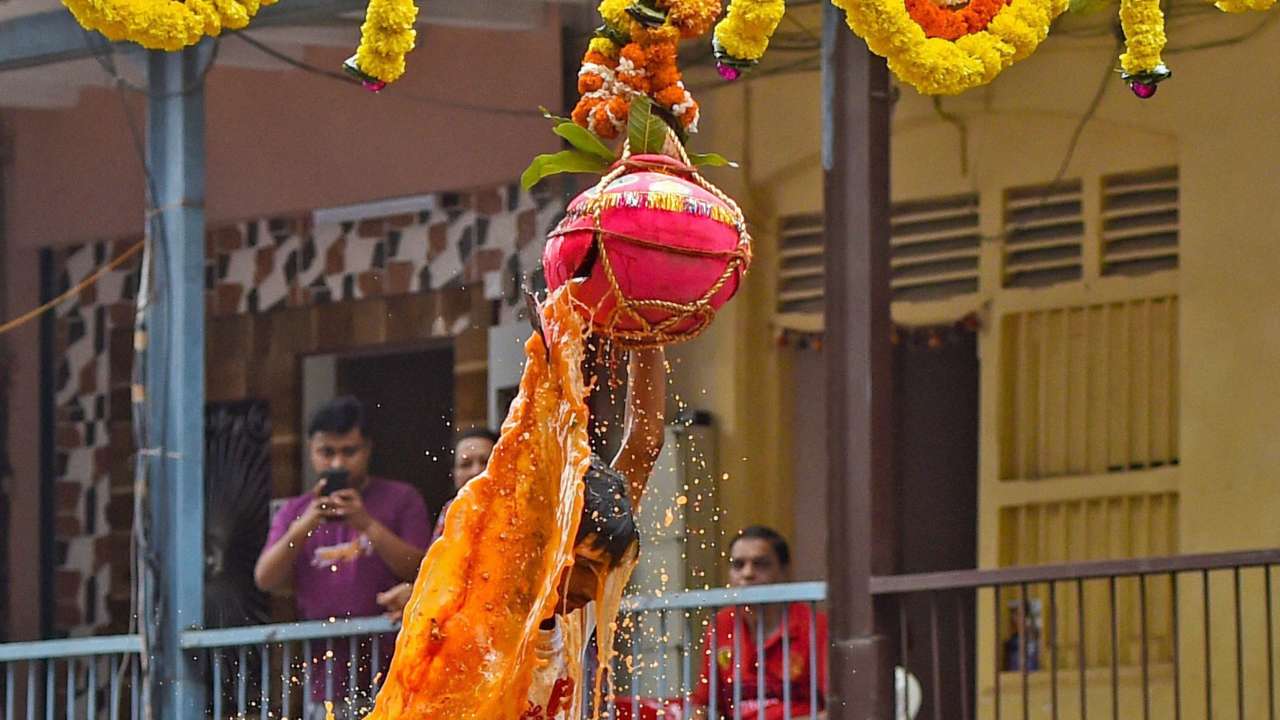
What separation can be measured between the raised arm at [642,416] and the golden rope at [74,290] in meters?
7.09

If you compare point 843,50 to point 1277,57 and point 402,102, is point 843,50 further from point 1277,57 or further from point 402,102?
point 402,102

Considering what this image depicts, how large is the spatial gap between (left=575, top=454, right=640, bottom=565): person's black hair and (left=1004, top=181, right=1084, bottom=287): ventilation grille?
205 inches

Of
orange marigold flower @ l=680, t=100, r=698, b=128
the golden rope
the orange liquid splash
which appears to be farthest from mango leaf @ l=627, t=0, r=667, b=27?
the golden rope

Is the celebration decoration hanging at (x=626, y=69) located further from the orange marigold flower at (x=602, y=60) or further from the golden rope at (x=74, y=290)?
the golden rope at (x=74, y=290)

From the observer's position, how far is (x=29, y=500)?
12156 millimetres

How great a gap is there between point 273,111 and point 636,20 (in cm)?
687

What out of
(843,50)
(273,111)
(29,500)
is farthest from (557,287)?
(29,500)

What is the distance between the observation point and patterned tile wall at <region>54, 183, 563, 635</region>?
10797 millimetres

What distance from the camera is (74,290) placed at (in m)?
12.0

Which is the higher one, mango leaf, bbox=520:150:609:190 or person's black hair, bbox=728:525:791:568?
mango leaf, bbox=520:150:609:190

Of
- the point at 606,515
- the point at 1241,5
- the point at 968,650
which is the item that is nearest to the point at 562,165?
the point at 606,515

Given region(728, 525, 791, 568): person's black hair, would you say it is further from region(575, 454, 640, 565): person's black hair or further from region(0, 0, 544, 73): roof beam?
region(575, 454, 640, 565): person's black hair

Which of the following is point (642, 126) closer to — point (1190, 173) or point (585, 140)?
point (585, 140)

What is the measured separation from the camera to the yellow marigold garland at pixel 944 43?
4.85m
